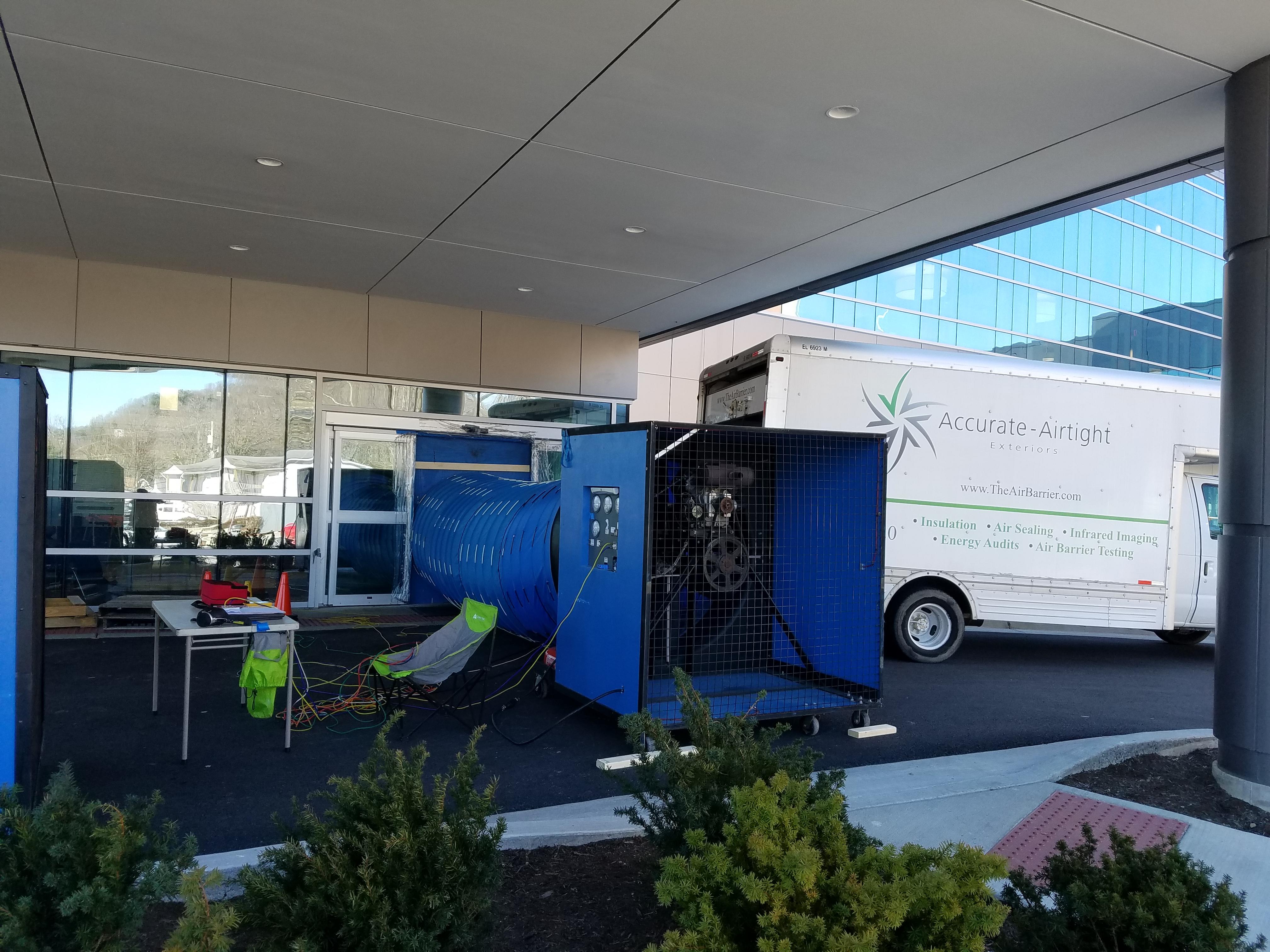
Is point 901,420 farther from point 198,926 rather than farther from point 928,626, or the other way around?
point 198,926

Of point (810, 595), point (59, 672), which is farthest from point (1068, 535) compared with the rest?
point (59, 672)

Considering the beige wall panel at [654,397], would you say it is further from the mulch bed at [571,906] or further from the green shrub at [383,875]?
the green shrub at [383,875]

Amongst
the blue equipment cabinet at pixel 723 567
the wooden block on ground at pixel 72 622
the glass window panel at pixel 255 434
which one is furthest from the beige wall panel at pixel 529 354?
the blue equipment cabinet at pixel 723 567

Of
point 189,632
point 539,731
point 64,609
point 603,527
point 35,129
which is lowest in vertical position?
point 539,731

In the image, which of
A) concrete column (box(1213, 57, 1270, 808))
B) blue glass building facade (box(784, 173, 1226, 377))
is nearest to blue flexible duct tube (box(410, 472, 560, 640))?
concrete column (box(1213, 57, 1270, 808))

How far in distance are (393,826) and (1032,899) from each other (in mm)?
1800

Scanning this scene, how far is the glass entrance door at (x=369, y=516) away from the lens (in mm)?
10914

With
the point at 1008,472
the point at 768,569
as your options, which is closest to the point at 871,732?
the point at 768,569

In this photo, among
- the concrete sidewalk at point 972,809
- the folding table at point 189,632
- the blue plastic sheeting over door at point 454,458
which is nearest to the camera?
the concrete sidewalk at point 972,809

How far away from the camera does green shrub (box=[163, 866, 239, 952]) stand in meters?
2.01

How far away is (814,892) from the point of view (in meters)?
2.21

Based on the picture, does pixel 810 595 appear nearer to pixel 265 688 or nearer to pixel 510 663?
pixel 510 663

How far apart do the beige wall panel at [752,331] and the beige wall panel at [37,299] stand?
1452 cm

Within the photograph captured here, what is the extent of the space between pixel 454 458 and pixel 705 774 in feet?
30.7
